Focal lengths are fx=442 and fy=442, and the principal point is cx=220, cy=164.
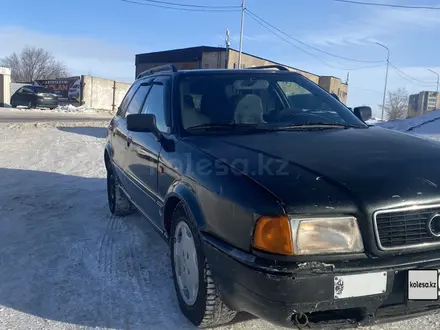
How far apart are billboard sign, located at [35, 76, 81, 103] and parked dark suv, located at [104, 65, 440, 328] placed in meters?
36.1

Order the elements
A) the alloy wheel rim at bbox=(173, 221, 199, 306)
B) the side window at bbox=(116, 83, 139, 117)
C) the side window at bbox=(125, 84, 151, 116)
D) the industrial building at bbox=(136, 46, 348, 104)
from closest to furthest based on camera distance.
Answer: the alloy wheel rim at bbox=(173, 221, 199, 306), the side window at bbox=(125, 84, 151, 116), the side window at bbox=(116, 83, 139, 117), the industrial building at bbox=(136, 46, 348, 104)

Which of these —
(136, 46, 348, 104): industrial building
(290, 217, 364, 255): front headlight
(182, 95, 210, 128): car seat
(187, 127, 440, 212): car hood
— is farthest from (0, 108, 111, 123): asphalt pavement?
(290, 217, 364, 255): front headlight

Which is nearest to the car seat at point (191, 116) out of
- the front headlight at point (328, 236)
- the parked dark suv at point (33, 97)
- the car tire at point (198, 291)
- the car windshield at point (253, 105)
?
the car windshield at point (253, 105)

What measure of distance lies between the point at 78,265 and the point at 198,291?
1555 mm

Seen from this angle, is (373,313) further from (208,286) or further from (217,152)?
(217,152)

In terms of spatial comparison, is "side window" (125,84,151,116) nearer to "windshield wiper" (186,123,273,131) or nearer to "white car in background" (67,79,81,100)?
"windshield wiper" (186,123,273,131)

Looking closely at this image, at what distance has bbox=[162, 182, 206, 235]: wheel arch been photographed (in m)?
2.62

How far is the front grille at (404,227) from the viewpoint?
2.16 m

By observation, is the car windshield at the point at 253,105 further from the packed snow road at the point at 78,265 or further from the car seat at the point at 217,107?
the packed snow road at the point at 78,265

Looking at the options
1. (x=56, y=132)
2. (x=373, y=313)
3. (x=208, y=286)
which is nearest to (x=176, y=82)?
(x=208, y=286)

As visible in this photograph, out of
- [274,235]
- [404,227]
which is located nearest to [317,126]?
[404,227]

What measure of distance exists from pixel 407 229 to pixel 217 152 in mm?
1186

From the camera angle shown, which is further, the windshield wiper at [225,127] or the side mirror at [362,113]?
the side mirror at [362,113]

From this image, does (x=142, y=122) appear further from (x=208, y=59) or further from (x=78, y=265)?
(x=208, y=59)
